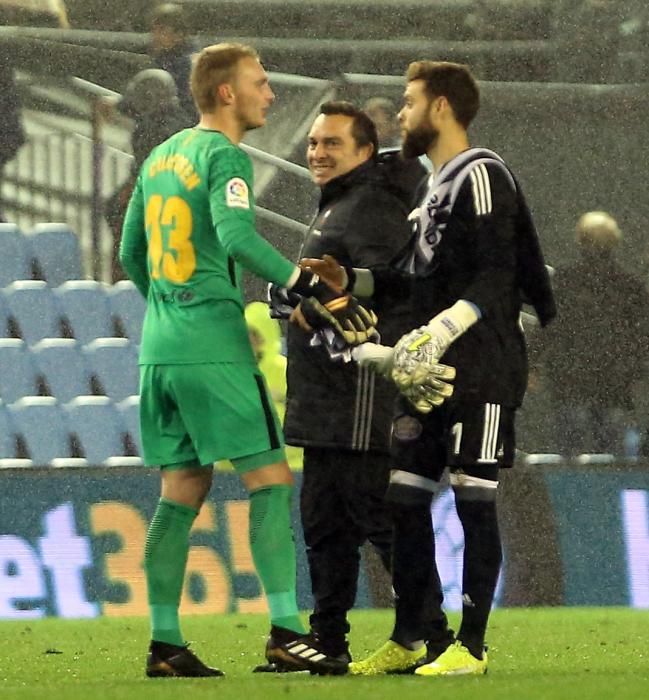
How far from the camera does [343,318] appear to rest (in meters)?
6.08

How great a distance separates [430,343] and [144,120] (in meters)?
5.09

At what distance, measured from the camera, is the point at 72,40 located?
1095 cm

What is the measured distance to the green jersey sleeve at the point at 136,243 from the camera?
21.0 ft

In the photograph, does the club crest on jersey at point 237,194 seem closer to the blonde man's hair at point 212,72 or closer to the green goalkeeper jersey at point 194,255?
the green goalkeeper jersey at point 194,255

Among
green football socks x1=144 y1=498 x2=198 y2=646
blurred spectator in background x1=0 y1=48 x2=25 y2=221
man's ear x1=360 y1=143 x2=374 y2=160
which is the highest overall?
blurred spectator in background x1=0 y1=48 x2=25 y2=221

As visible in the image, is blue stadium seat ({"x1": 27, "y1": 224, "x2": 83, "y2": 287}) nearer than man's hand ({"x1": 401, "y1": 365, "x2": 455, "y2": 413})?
No

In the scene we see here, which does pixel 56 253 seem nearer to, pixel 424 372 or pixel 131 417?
pixel 131 417

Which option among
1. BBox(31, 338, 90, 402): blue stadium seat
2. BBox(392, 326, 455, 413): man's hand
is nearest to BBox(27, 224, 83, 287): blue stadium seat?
BBox(31, 338, 90, 402): blue stadium seat

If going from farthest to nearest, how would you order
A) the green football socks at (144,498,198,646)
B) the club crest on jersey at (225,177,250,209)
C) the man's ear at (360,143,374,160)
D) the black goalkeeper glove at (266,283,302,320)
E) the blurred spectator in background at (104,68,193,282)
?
the blurred spectator in background at (104,68,193,282) → the man's ear at (360,143,374,160) → the black goalkeeper glove at (266,283,302,320) → the green football socks at (144,498,198,646) → the club crest on jersey at (225,177,250,209)

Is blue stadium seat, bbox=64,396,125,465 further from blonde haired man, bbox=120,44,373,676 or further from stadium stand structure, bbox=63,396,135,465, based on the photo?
blonde haired man, bbox=120,44,373,676

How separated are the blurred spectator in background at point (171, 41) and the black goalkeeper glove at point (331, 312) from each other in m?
4.75

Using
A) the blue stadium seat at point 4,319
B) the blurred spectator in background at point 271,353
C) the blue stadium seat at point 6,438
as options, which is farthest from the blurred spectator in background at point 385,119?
the blue stadium seat at point 6,438

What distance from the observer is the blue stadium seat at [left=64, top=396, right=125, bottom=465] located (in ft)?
34.2

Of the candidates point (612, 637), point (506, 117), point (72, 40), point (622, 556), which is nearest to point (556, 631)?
point (612, 637)
